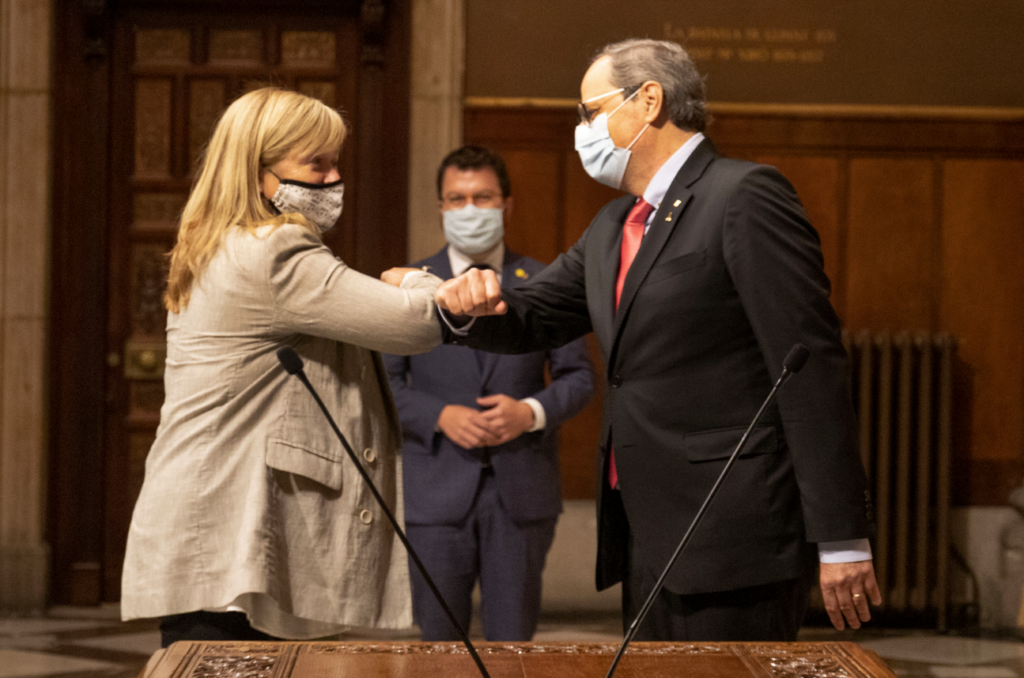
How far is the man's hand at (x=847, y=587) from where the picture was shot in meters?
1.64

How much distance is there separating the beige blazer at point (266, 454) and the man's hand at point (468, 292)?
4cm

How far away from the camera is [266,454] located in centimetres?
180

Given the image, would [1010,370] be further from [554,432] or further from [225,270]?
[225,270]

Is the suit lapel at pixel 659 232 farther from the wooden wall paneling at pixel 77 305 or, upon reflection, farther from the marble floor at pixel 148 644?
the wooden wall paneling at pixel 77 305

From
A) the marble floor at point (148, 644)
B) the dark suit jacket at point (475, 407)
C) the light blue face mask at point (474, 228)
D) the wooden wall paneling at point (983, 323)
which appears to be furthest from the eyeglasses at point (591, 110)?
the wooden wall paneling at point (983, 323)

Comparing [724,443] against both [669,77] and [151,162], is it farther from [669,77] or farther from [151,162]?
Answer: [151,162]

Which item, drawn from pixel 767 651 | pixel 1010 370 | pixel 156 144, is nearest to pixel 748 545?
pixel 767 651

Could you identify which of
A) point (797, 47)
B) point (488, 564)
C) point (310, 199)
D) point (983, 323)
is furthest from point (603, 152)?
point (983, 323)

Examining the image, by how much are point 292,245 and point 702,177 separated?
74cm

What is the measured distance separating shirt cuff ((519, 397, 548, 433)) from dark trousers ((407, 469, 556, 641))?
0.55 ft

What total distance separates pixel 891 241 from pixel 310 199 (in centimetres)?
338

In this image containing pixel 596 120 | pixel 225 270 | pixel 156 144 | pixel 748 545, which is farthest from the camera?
pixel 156 144

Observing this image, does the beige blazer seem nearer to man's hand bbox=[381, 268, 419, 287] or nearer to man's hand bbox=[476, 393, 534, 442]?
man's hand bbox=[381, 268, 419, 287]

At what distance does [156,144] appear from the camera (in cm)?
470
